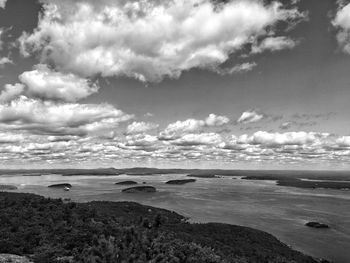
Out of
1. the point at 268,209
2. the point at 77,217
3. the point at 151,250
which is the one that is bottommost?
the point at 268,209

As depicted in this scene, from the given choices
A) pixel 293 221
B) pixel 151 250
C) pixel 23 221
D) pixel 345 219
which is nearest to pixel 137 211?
pixel 293 221

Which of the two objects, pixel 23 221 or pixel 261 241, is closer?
pixel 23 221

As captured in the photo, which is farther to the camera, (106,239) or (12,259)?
(106,239)

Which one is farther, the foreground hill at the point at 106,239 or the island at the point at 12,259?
the island at the point at 12,259

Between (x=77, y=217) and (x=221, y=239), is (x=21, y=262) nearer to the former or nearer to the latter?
(x=77, y=217)

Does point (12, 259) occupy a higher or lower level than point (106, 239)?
lower

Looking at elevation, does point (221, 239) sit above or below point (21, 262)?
below

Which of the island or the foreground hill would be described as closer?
the foreground hill

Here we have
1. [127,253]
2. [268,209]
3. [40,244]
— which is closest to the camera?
[127,253]
